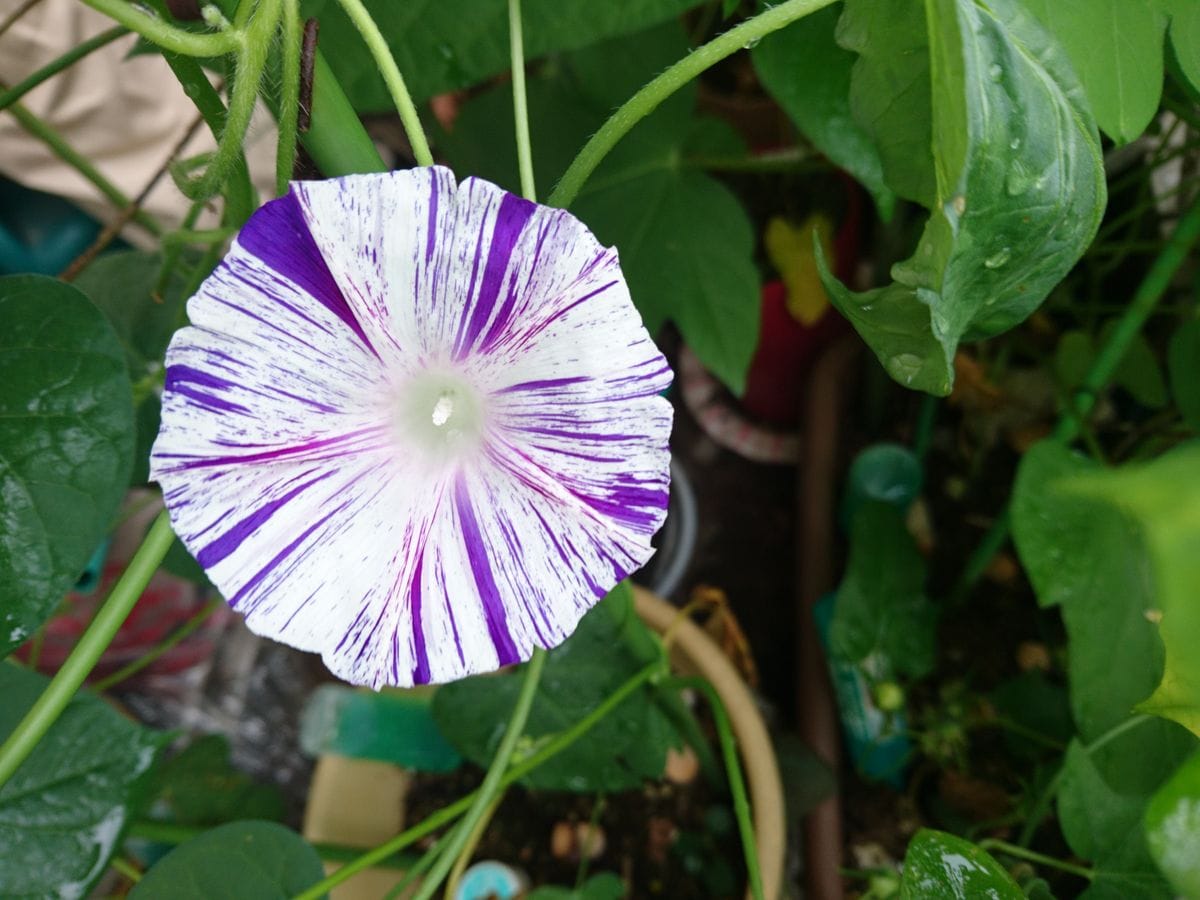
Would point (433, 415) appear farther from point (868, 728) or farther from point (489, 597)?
point (868, 728)

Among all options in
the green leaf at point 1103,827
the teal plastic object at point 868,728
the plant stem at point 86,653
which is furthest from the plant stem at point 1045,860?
the plant stem at point 86,653

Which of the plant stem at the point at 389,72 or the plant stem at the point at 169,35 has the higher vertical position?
the plant stem at the point at 169,35

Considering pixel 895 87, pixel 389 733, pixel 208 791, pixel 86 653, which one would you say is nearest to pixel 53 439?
pixel 86 653

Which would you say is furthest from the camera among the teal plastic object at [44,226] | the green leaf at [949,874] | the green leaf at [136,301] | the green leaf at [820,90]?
the teal plastic object at [44,226]

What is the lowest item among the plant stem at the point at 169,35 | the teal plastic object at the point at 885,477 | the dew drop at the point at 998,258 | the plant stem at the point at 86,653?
the teal plastic object at the point at 885,477

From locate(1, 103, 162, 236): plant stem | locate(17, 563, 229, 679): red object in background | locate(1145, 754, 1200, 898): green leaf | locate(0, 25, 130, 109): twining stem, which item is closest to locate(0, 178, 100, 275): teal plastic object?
locate(17, 563, 229, 679): red object in background

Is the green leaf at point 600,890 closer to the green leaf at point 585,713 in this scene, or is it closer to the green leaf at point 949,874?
the green leaf at point 585,713

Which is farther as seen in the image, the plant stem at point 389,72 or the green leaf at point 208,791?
the green leaf at point 208,791
